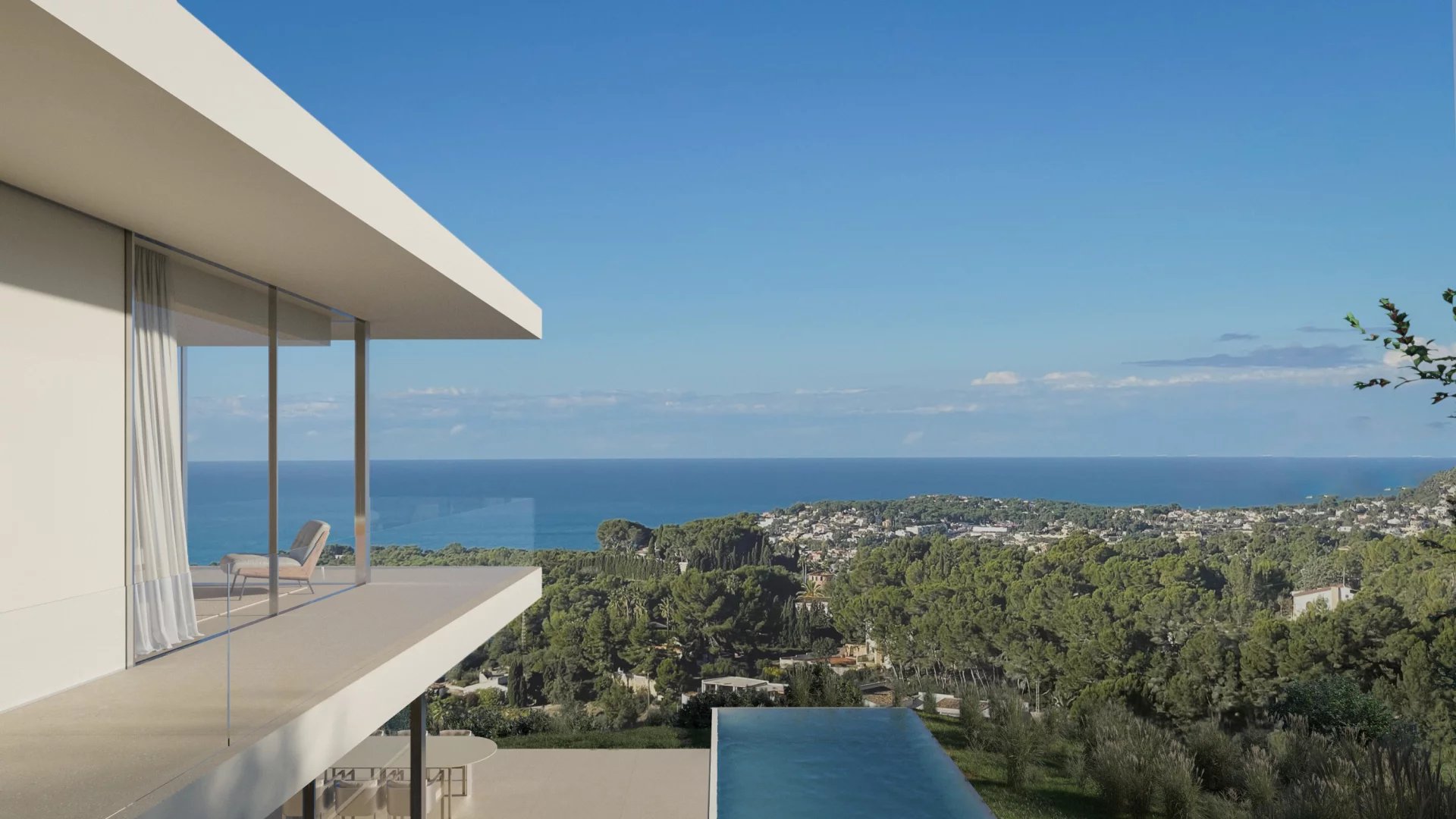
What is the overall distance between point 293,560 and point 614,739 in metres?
12.1

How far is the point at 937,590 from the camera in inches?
912

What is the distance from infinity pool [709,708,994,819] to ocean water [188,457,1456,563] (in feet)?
13.2

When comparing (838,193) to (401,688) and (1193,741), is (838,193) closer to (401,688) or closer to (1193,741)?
(1193,741)

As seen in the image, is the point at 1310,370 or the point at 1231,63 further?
the point at 1310,370

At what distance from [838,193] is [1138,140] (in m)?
8.62

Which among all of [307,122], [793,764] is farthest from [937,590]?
[307,122]

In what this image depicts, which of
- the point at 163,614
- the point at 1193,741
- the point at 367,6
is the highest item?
the point at 367,6

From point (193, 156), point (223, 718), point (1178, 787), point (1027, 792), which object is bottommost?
point (1027, 792)

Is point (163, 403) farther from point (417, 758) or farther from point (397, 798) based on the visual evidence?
point (397, 798)

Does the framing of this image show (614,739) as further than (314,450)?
Yes

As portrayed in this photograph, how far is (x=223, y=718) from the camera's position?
425 cm

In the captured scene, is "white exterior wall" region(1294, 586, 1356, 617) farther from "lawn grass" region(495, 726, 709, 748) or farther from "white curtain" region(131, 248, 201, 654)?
"white curtain" region(131, 248, 201, 654)

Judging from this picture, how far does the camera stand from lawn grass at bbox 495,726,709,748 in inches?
707

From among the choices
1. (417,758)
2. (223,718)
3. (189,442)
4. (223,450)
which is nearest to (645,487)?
(417,758)
